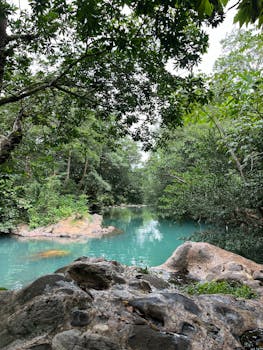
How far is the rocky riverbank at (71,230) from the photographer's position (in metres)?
13.9

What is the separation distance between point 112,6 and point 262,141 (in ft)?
14.0

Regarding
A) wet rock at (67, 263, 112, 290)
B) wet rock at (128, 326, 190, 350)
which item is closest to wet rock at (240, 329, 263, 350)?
wet rock at (128, 326, 190, 350)

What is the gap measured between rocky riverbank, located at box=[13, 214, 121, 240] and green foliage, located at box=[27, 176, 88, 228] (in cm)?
40

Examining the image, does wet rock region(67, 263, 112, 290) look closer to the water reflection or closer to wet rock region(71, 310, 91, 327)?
wet rock region(71, 310, 91, 327)

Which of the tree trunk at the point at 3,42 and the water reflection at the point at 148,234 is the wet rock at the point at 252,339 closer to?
the tree trunk at the point at 3,42

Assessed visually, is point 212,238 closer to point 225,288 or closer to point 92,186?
point 225,288

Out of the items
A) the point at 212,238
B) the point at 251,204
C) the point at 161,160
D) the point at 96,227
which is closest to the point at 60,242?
the point at 96,227

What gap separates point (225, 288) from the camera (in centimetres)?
425

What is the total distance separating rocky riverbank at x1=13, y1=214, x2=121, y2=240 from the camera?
1387cm

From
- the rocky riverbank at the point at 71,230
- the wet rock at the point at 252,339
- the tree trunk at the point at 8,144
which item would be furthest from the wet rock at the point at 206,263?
the rocky riverbank at the point at 71,230

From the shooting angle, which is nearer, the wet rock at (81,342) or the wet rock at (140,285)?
the wet rock at (81,342)

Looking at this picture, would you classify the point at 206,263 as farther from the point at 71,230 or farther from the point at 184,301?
the point at 71,230

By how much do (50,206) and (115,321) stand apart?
14.4 metres

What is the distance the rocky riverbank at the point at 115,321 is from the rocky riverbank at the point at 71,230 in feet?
39.0
